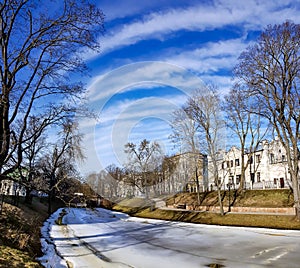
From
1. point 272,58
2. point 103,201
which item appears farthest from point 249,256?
point 103,201

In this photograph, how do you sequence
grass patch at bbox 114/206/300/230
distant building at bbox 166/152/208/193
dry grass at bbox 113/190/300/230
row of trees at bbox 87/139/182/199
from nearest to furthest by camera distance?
1. grass patch at bbox 114/206/300/230
2. dry grass at bbox 113/190/300/230
3. distant building at bbox 166/152/208/193
4. row of trees at bbox 87/139/182/199

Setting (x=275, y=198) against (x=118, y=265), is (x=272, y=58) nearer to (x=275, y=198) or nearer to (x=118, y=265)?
(x=275, y=198)

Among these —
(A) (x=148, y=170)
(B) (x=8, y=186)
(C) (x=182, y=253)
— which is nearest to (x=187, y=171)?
(A) (x=148, y=170)

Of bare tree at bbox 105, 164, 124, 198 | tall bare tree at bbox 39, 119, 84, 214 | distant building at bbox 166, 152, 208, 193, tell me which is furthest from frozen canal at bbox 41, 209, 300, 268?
bare tree at bbox 105, 164, 124, 198

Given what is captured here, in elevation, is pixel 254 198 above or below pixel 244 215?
above

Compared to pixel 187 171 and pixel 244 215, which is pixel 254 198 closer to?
pixel 244 215

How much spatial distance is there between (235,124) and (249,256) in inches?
828

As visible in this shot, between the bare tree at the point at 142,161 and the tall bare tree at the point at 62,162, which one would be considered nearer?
the tall bare tree at the point at 62,162

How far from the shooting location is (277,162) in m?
43.4

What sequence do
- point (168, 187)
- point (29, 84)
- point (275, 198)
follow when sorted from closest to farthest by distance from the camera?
point (29, 84), point (275, 198), point (168, 187)

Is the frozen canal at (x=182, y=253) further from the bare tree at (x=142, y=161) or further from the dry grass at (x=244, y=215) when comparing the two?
the bare tree at (x=142, y=161)

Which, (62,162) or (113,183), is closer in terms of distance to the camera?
(62,162)

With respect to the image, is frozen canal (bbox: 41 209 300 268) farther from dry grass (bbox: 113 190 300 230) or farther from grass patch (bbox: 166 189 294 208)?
grass patch (bbox: 166 189 294 208)

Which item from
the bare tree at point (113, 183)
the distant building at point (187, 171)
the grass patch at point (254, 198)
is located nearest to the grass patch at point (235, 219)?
the grass patch at point (254, 198)
